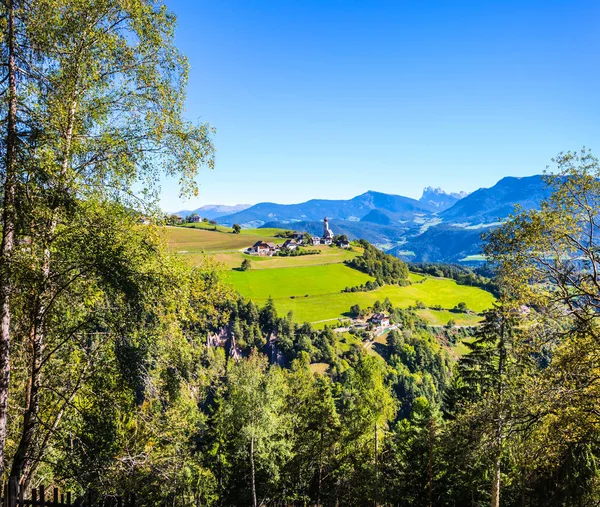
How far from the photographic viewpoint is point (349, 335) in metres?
97.2

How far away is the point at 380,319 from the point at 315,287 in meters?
23.3

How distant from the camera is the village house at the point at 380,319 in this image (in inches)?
4188

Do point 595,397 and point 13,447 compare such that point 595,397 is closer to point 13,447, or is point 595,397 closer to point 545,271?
point 545,271

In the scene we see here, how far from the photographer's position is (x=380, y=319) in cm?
10719

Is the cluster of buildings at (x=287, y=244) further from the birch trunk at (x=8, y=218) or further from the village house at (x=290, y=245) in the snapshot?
the birch trunk at (x=8, y=218)

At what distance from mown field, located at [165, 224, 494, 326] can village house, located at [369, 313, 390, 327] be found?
7.79 metres

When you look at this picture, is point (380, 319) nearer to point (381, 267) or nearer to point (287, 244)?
point (381, 267)

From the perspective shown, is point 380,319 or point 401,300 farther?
point 401,300

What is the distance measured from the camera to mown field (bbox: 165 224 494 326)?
352ft

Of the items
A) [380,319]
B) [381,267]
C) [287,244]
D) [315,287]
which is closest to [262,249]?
[287,244]

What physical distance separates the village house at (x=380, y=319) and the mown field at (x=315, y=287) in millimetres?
7795

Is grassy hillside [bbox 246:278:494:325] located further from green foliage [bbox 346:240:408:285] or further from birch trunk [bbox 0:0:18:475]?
birch trunk [bbox 0:0:18:475]

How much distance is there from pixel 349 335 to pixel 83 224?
94.9m

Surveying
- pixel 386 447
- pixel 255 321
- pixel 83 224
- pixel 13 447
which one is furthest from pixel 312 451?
pixel 255 321
